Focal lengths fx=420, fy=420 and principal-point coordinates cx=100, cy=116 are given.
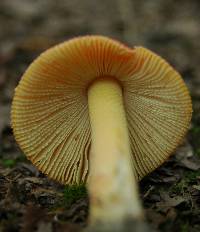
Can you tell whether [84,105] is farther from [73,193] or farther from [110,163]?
[110,163]

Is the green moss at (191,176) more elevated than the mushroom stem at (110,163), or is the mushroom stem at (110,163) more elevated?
the mushroom stem at (110,163)

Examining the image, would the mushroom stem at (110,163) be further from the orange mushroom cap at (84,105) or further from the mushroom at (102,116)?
the orange mushroom cap at (84,105)

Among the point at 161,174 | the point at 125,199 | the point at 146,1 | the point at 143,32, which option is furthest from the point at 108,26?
the point at 125,199

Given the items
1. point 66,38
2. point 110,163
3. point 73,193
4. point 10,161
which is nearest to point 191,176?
point 73,193

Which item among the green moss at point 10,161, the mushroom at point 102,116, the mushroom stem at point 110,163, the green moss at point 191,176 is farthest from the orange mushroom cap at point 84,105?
the green moss at point 10,161

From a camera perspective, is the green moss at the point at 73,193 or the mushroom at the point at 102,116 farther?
the green moss at the point at 73,193

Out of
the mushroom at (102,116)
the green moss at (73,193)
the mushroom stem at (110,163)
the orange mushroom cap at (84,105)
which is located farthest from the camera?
the green moss at (73,193)

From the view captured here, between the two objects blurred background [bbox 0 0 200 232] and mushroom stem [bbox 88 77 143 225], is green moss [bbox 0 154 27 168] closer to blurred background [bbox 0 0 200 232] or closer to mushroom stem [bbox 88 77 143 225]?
blurred background [bbox 0 0 200 232]

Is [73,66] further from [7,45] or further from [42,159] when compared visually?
[7,45]
